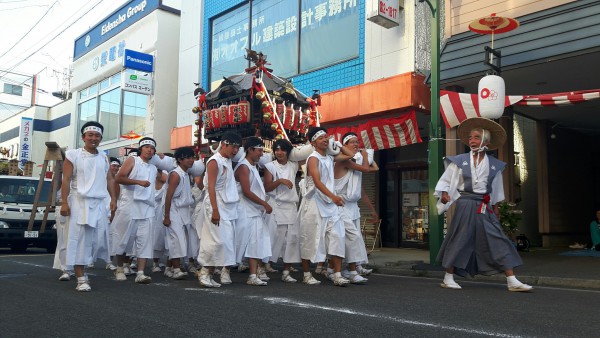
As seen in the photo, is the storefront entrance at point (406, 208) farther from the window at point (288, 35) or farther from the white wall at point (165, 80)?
the white wall at point (165, 80)

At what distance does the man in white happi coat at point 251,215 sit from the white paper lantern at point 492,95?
445 centimetres

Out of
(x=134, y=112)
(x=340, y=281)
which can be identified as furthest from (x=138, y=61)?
(x=340, y=281)

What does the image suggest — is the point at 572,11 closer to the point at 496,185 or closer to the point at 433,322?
the point at 496,185

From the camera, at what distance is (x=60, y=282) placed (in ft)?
21.9

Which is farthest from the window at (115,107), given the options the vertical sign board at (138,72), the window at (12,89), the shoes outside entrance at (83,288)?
the window at (12,89)

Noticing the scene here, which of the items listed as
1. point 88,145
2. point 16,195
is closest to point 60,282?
point 88,145

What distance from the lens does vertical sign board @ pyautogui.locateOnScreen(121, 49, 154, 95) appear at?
20578 mm

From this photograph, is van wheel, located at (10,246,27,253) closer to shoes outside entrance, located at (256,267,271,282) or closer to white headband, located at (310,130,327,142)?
shoes outside entrance, located at (256,267,271,282)

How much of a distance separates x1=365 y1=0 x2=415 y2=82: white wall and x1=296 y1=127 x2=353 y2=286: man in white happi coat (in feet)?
18.7

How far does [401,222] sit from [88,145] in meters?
10.2

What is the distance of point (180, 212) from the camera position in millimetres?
7609

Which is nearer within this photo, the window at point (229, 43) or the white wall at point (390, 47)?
the white wall at point (390, 47)

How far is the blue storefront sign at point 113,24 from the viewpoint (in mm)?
22570

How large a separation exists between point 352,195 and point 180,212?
246 cm
